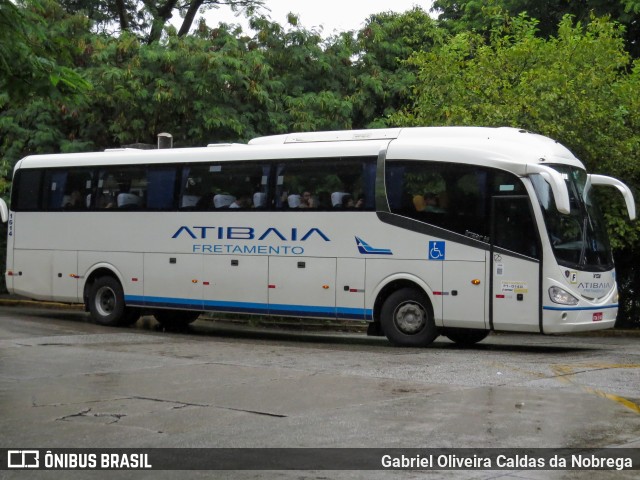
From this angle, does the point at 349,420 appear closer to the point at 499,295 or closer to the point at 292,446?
the point at 292,446

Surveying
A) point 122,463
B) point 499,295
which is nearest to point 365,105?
point 499,295

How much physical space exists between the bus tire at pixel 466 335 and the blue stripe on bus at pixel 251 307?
146 cm

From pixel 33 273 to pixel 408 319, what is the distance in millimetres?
8885

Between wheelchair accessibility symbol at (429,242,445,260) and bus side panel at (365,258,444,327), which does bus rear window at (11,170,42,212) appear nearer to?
bus side panel at (365,258,444,327)

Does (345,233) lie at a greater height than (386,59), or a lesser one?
lesser

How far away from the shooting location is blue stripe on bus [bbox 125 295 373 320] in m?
18.2

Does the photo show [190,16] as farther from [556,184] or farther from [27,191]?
[556,184]

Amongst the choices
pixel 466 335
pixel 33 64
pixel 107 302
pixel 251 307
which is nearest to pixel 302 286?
pixel 251 307

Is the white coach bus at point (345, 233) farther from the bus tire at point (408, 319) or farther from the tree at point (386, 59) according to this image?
the tree at point (386, 59)

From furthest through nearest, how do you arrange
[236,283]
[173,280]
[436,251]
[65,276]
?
[65,276]
[173,280]
[236,283]
[436,251]

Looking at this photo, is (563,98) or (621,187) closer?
(621,187)

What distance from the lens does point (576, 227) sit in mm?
16719

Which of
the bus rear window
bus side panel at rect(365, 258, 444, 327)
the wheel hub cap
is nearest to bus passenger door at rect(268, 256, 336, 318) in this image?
bus side panel at rect(365, 258, 444, 327)

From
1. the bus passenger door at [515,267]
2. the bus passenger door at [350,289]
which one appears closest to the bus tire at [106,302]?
the bus passenger door at [350,289]
